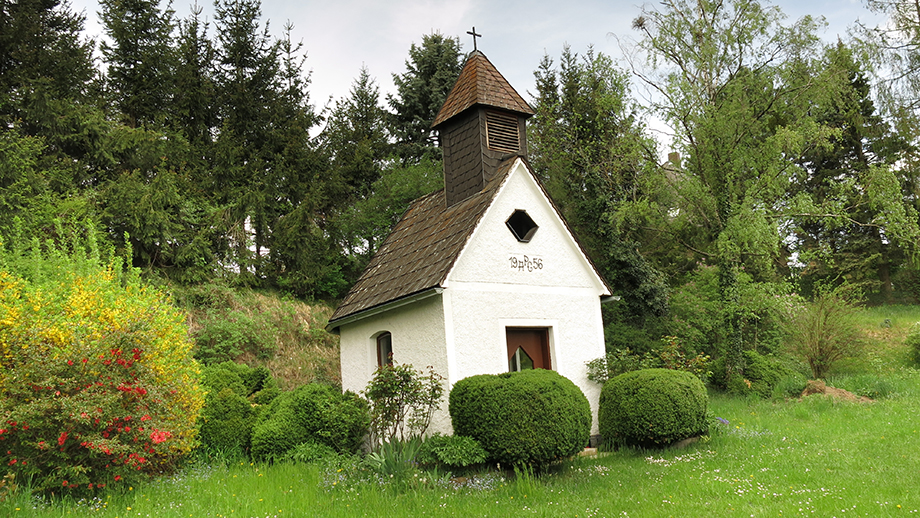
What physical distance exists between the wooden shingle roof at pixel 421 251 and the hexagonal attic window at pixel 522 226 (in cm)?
69

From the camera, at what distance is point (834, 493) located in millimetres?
6570

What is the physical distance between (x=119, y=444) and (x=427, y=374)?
4856 millimetres

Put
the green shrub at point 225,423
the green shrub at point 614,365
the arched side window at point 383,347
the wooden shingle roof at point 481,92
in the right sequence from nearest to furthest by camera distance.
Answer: the green shrub at point 225,423 < the green shrub at point 614,365 < the arched side window at point 383,347 < the wooden shingle roof at point 481,92

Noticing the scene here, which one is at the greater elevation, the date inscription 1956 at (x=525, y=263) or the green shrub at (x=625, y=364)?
the date inscription 1956 at (x=525, y=263)

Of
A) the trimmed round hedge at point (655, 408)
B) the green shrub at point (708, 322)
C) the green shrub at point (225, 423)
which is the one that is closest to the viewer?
the trimmed round hedge at point (655, 408)

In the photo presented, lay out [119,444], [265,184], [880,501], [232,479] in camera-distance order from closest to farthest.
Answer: [880,501] < [119,444] < [232,479] < [265,184]

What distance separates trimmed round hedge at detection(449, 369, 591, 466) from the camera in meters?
8.05

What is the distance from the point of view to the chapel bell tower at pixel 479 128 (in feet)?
41.1

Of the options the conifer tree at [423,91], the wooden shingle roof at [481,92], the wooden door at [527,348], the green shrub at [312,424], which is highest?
the conifer tree at [423,91]

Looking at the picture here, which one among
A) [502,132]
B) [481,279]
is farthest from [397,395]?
[502,132]

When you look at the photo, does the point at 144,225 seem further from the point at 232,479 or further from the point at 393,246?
the point at 232,479

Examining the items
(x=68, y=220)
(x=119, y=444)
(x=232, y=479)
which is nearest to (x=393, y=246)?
(x=232, y=479)

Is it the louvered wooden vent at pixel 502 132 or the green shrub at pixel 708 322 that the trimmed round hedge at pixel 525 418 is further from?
the green shrub at pixel 708 322

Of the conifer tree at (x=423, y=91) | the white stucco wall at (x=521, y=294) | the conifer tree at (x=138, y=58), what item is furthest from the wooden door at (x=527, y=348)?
the conifer tree at (x=138, y=58)
